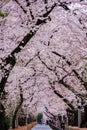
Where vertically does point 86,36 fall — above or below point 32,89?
above

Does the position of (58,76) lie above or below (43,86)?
above

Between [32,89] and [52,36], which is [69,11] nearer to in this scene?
[52,36]

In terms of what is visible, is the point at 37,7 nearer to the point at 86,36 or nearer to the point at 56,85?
the point at 86,36

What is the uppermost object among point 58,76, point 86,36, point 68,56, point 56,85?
point 86,36

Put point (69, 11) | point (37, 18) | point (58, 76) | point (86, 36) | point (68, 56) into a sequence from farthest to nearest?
point (58, 76) → point (68, 56) → point (86, 36) → point (69, 11) → point (37, 18)

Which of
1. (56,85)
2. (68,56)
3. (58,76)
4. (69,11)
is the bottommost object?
(56,85)

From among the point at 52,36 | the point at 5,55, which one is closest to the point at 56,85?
the point at 52,36

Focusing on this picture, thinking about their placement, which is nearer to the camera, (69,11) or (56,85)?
(69,11)

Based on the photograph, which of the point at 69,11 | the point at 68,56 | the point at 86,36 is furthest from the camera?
the point at 68,56

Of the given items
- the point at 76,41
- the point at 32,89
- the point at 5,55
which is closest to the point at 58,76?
the point at 32,89
